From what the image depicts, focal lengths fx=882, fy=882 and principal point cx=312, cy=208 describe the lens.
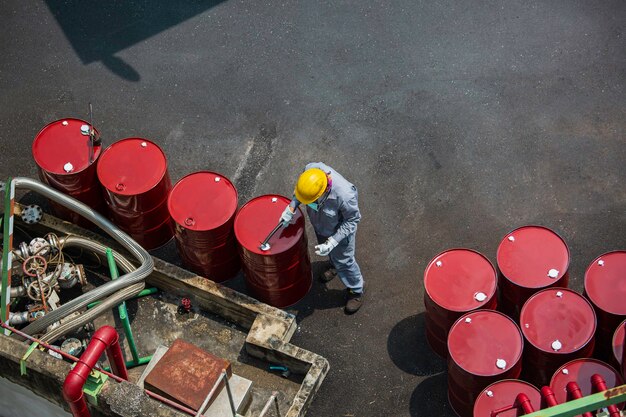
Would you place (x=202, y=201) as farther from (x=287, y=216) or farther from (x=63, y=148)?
(x=63, y=148)

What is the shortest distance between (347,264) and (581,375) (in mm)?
2685

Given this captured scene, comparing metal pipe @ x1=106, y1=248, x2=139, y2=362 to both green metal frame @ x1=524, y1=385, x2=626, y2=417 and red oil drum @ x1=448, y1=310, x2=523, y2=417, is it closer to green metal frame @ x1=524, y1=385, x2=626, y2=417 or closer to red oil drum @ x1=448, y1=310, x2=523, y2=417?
red oil drum @ x1=448, y1=310, x2=523, y2=417

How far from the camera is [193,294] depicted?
32.5 ft

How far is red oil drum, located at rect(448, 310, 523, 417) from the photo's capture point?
8383 millimetres

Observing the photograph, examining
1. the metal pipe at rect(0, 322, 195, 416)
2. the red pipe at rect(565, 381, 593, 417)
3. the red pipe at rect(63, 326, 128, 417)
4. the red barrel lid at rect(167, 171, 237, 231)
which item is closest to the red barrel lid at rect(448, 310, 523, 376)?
the red pipe at rect(565, 381, 593, 417)

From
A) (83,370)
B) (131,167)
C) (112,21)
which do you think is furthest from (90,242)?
(112,21)

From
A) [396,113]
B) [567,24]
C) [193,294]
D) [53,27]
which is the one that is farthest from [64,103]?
[567,24]

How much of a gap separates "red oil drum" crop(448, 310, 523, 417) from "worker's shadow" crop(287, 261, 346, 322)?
1755 mm

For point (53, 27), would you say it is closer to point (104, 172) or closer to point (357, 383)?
point (104, 172)

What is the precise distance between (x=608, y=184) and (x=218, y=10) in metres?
5.96

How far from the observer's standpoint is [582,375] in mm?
8195

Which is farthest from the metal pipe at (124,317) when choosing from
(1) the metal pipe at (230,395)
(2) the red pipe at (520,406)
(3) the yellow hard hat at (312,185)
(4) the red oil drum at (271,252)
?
(2) the red pipe at (520,406)

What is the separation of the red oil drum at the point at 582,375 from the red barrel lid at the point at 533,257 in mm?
943

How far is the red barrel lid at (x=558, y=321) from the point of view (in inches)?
333
